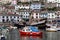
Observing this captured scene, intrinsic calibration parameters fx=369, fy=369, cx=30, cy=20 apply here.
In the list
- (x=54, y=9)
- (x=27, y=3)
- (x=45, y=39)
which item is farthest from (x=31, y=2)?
(x=45, y=39)

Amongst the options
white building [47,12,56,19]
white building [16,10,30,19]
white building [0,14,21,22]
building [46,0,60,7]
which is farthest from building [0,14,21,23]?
building [46,0,60,7]

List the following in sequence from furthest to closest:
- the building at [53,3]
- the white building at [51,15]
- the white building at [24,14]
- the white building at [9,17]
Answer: the building at [53,3], the white building at [24,14], the white building at [51,15], the white building at [9,17]

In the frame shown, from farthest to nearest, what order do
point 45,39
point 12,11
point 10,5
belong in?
point 10,5 → point 12,11 → point 45,39

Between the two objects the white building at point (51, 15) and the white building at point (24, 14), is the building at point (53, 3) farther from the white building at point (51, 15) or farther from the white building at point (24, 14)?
the white building at point (24, 14)

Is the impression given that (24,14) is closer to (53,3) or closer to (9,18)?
(9,18)

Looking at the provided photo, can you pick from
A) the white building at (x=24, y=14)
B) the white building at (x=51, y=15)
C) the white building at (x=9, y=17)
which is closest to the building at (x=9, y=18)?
the white building at (x=9, y=17)

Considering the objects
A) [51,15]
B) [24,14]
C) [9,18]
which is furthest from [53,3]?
[9,18]

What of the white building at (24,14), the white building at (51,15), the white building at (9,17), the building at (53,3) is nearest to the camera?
the white building at (9,17)

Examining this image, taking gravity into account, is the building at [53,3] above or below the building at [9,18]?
above

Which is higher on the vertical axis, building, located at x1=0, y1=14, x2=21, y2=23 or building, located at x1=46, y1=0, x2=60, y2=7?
building, located at x1=46, y1=0, x2=60, y2=7

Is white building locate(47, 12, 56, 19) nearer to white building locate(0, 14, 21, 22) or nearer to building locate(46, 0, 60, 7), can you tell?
white building locate(0, 14, 21, 22)

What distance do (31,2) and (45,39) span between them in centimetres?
3642

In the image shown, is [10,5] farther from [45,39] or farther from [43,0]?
[45,39]

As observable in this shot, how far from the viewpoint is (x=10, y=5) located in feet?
251
